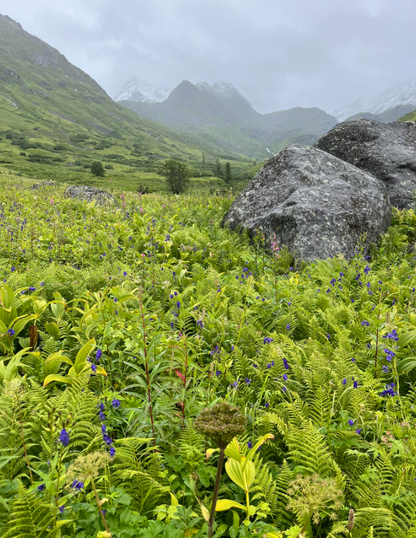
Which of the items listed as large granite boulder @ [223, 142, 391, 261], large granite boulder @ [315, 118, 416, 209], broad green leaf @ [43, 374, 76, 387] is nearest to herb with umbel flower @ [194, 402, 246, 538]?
broad green leaf @ [43, 374, 76, 387]

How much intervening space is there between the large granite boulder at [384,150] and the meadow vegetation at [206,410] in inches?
234

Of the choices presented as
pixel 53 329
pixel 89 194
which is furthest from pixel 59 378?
pixel 89 194

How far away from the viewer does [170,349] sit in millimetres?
2879

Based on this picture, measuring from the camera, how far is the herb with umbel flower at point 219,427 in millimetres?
1214

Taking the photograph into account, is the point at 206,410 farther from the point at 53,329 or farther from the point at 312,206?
the point at 312,206

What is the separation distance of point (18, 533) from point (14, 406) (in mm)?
761

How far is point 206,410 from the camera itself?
1.39 metres

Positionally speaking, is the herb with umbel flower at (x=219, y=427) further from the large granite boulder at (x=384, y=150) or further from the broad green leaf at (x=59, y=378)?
the large granite boulder at (x=384, y=150)

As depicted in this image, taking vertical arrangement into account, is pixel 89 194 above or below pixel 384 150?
below

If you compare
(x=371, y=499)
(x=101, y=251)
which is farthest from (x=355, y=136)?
(x=371, y=499)

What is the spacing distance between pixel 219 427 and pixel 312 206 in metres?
7.25

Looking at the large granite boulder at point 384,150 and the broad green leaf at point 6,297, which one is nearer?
the broad green leaf at point 6,297

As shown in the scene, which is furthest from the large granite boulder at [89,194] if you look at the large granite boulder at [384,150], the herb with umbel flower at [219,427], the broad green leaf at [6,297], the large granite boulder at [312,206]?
the herb with umbel flower at [219,427]

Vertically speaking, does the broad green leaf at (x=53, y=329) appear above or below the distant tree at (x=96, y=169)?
below
